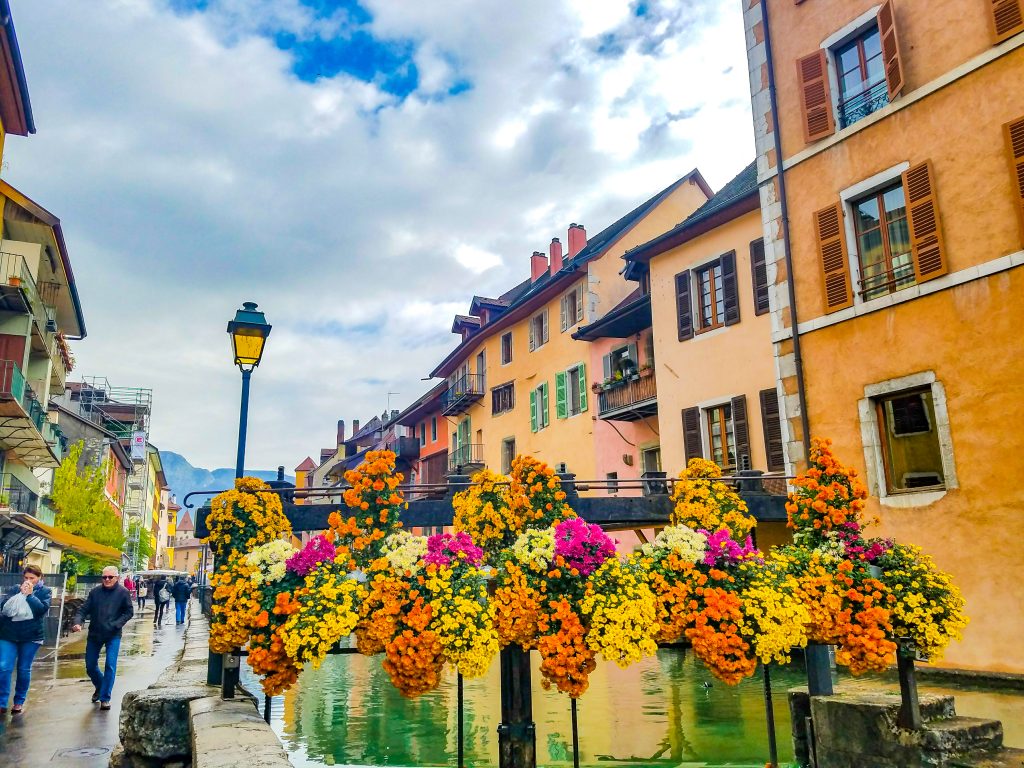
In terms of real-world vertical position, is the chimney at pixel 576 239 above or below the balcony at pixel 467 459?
above

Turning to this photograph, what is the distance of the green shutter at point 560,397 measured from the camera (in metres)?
26.9

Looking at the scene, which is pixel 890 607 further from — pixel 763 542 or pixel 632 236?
pixel 632 236

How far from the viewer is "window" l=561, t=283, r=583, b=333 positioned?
26578 millimetres

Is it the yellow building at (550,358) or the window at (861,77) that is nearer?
the window at (861,77)

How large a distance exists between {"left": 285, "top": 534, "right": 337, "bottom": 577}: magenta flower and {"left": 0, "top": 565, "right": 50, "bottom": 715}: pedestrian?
189 inches

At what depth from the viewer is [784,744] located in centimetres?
814

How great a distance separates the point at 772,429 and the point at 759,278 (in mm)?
3329

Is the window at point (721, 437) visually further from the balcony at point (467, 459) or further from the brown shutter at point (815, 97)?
the balcony at point (467, 459)

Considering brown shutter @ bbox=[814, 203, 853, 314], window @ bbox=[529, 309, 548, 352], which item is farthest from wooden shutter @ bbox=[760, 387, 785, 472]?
window @ bbox=[529, 309, 548, 352]

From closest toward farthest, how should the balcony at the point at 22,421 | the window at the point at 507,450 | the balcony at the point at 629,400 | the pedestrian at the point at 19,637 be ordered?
the pedestrian at the point at 19,637, the balcony at the point at 629,400, the balcony at the point at 22,421, the window at the point at 507,450

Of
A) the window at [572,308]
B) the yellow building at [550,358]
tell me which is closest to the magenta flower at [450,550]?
the yellow building at [550,358]

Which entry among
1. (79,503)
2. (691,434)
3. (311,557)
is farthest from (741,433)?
(79,503)

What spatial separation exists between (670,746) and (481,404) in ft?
87.3

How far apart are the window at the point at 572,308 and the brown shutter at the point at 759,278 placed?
964 cm
